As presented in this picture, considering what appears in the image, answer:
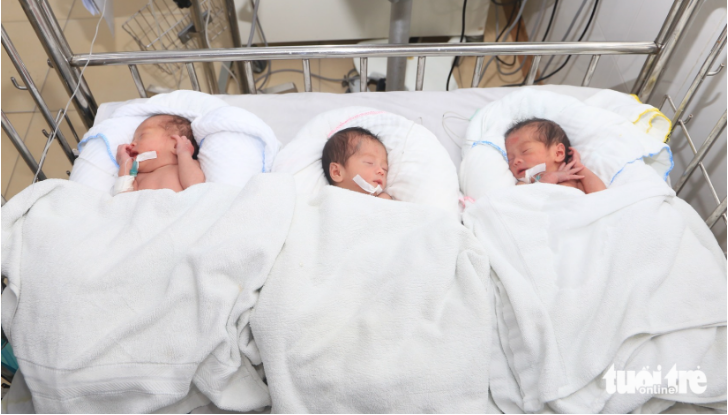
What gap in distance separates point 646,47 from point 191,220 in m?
1.26

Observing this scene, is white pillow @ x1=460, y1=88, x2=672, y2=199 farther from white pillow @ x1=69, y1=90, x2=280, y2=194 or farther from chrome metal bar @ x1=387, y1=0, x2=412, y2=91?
white pillow @ x1=69, y1=90, x2=280, y2=194

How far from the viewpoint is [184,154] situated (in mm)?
1195

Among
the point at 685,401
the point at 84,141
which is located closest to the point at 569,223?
the point at 685,401

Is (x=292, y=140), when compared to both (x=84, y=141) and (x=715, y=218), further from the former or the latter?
(x=715, y=218)

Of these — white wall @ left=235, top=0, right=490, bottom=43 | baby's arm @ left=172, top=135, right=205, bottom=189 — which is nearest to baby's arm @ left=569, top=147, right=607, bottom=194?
baby's arm @ left=172, top=135, right=205, bottom=189

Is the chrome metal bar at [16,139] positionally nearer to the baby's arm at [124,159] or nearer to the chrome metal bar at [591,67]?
the baby's arm at [124,159]

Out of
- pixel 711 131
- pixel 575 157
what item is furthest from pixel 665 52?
pixel 575 157

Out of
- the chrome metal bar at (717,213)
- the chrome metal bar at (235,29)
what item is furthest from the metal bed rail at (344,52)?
the chrome metal bar at (235,29)

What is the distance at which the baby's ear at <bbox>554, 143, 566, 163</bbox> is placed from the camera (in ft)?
4.01

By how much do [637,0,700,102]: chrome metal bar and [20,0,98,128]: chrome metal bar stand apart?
5.17ft

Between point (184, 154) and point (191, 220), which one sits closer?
point (191, 220)

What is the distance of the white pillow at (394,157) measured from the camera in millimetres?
1151

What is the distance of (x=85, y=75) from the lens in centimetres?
210

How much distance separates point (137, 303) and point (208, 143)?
1.59 ft
